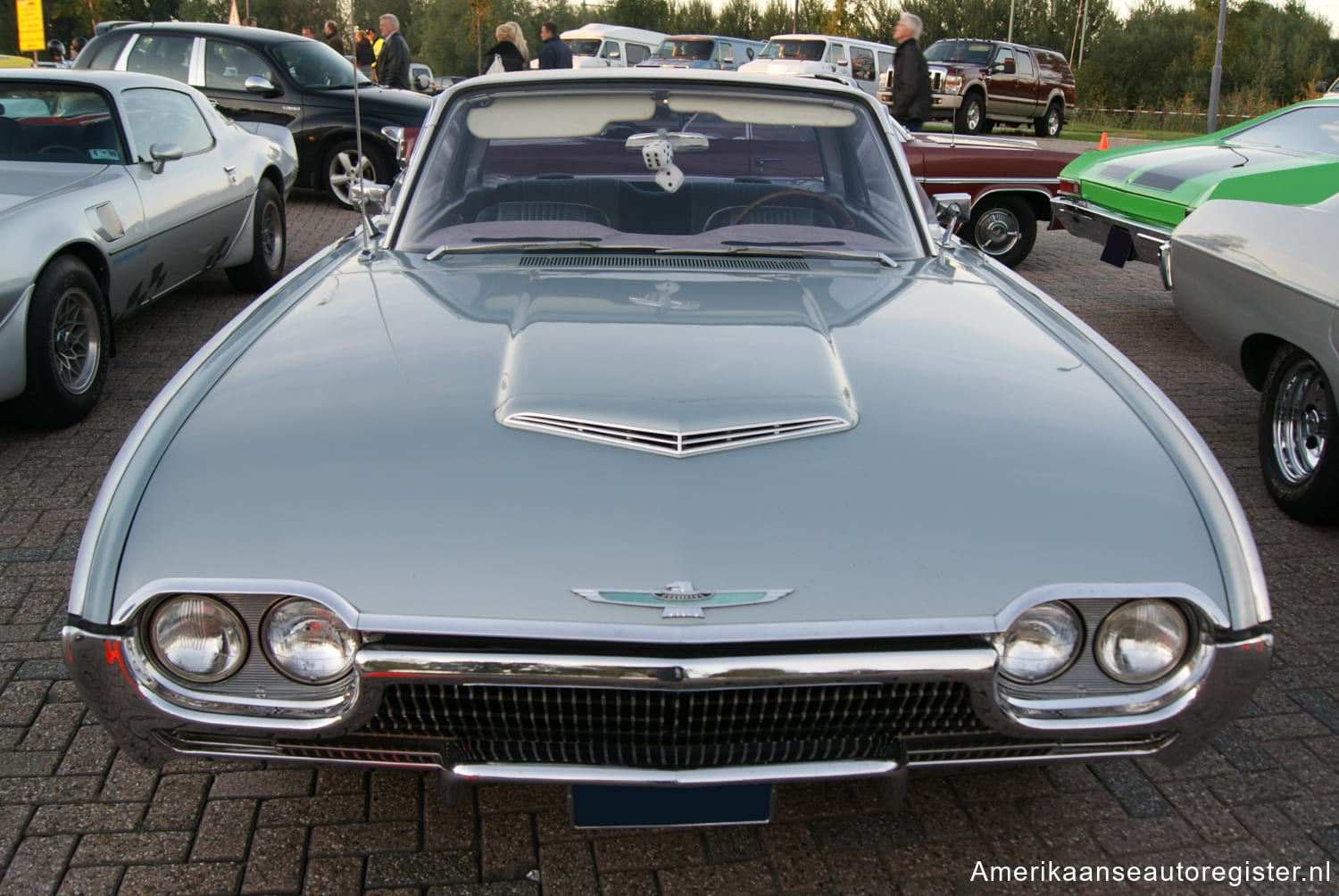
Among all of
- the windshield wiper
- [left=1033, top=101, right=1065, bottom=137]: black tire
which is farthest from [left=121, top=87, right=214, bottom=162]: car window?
[left=1033, top=101, right=1065, bottom=137]: black tire

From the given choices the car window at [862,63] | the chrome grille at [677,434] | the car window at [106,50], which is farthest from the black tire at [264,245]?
the car window at [862,63]

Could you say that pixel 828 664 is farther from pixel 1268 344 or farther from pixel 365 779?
pixel 1268 344

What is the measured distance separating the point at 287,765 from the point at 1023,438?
1434 millimetres

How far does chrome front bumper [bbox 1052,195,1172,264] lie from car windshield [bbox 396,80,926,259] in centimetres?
343

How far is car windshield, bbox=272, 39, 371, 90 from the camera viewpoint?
10656 millimetres

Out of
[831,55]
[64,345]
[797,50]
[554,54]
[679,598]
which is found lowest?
[64,345]

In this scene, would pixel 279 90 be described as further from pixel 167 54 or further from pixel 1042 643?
pixel 1042 643

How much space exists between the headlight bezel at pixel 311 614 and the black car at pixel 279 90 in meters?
9.22

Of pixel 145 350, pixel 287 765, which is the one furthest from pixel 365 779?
pixel 145 350

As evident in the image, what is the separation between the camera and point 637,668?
173cm

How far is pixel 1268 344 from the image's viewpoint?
178 inches

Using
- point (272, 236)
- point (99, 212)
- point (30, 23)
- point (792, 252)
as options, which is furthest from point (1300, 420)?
point (30, 23)

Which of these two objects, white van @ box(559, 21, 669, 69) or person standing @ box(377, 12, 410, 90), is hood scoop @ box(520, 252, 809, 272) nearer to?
person standing @ box(377, 12, 410, 90)

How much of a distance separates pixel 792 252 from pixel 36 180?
3.88 m
